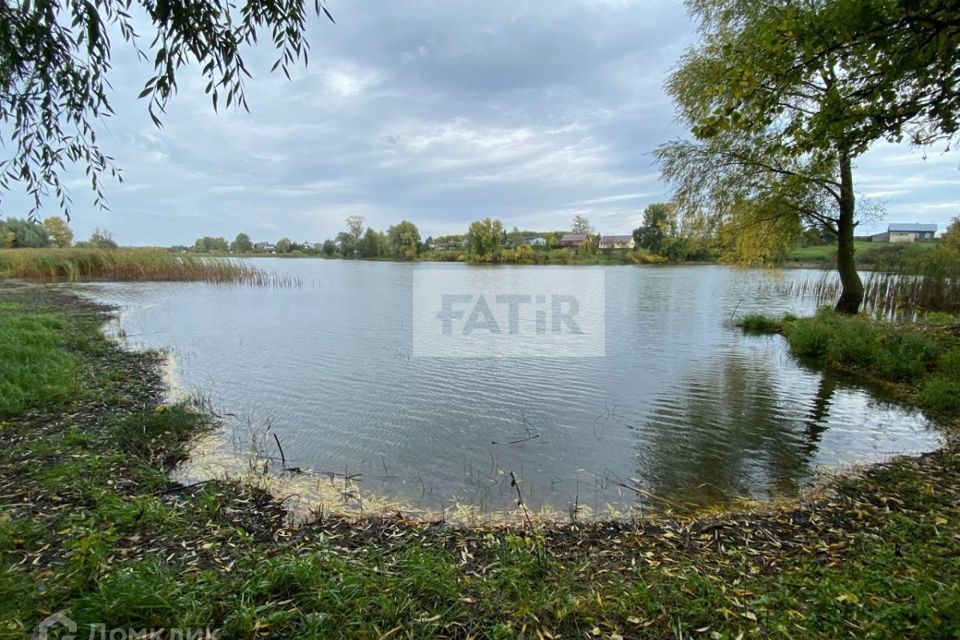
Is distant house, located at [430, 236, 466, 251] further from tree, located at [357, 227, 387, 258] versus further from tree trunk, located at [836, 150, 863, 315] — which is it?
tree trunk, located at [836, 150, 863, 315]

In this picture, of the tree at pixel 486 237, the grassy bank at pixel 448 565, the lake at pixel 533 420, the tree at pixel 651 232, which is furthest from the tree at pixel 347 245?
the grassy bank at pixel 448 565

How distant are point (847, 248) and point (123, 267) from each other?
140 ft

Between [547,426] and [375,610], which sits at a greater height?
[375,610]

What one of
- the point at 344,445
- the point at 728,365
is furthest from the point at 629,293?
the point at 344,445

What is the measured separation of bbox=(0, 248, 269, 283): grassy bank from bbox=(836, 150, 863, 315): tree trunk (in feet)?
116

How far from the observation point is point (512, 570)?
3.13 meters

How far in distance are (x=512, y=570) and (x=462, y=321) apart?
1488 cm

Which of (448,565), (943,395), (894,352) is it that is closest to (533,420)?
(448,565)

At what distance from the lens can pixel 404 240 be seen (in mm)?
94000

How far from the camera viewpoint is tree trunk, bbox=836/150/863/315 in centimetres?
1423

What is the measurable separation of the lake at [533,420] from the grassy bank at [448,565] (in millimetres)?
820

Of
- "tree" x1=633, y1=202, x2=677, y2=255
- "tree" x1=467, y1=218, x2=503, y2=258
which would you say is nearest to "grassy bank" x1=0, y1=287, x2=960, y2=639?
"tree" x1=633, y1=202, x2=677, y2=255

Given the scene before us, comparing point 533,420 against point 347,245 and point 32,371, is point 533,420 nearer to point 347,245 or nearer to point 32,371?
point 32,371

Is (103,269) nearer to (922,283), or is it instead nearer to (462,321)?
(462,321)
